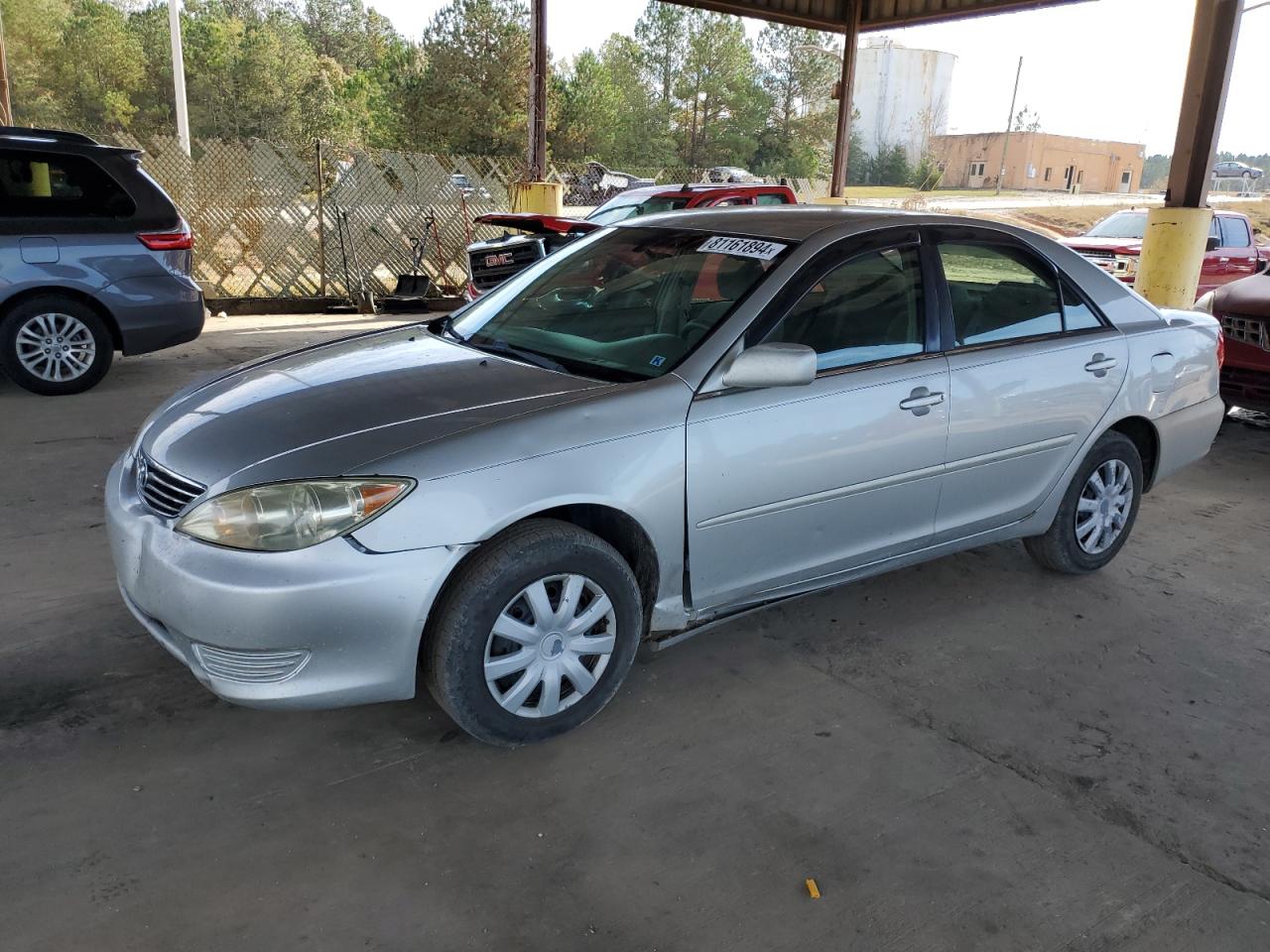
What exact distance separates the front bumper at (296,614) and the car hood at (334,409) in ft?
0.73

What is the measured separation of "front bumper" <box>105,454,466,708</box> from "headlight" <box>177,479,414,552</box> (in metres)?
0.03

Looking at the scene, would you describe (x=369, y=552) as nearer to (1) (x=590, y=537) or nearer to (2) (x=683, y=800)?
(1) (x=590, y=537)

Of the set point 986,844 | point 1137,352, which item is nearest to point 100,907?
point 986,844

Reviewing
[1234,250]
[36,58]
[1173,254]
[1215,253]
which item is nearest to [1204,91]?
[1173,254]

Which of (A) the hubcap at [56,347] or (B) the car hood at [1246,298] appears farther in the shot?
(A) the hubcap at [56,347]

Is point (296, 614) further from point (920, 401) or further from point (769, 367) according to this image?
point (920, 401)

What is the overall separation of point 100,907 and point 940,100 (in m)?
93.6

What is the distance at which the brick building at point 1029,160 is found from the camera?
70.4 m

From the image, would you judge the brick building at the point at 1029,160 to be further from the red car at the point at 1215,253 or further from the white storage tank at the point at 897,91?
the red car at the point at 1215,253

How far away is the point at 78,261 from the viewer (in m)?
6.93

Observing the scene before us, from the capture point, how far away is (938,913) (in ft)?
7.84

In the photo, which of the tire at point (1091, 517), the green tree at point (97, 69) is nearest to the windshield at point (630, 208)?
the tire at point (1091, 517)

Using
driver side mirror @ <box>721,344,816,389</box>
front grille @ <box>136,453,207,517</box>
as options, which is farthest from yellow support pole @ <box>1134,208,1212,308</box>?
front grille @ <box>136,453,207,517</box>

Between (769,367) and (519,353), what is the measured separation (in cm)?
91
